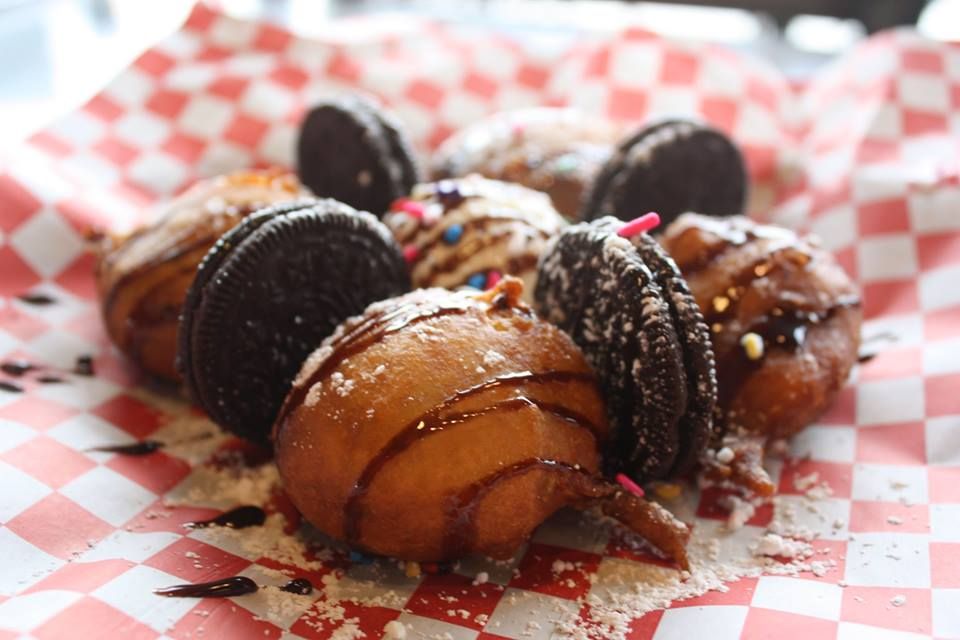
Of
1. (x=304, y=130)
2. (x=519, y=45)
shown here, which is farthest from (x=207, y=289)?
(x=519, y=45)

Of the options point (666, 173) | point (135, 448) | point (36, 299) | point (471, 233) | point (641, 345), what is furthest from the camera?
point (36, 299)

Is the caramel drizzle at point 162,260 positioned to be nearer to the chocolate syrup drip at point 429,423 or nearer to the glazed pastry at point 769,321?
the chocolate syrup drip at point 429,423

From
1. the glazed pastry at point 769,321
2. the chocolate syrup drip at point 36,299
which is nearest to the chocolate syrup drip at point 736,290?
the glazed pastry at point 769,321

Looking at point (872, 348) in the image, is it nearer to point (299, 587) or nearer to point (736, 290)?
point (736, 290)

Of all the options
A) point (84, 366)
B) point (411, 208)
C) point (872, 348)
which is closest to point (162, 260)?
point (84, 366)

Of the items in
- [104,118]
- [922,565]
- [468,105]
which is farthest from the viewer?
[468,105]

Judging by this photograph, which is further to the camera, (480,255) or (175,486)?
(480,255)

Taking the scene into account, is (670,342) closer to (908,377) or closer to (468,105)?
(908,377)
